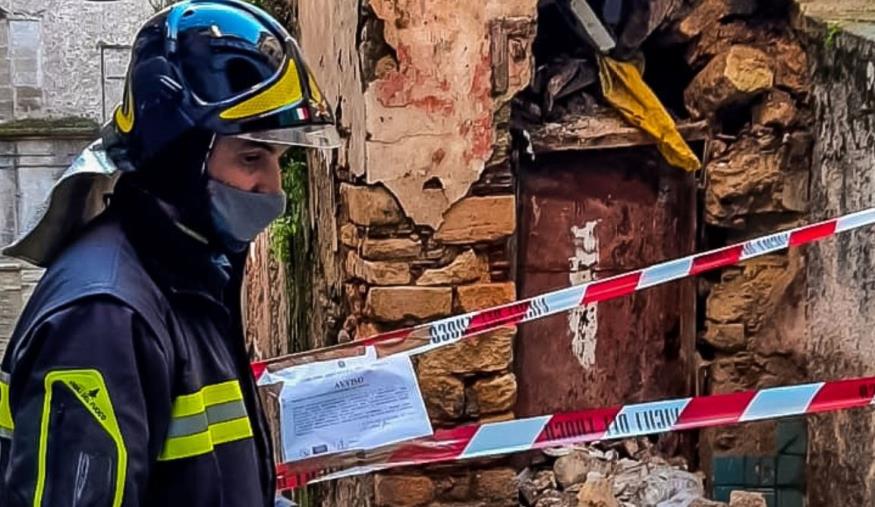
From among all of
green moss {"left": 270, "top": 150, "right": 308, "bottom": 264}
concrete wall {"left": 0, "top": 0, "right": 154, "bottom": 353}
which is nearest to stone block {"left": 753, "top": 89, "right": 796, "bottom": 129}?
green moss {"left": 270, "top": 150, "right": 308, "bottom": 264}

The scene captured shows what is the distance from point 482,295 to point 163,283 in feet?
7.51

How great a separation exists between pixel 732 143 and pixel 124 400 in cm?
310

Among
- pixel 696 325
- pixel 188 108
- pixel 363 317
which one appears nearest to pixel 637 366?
pixel 696 325

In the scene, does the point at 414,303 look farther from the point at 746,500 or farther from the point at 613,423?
the point at 746,500

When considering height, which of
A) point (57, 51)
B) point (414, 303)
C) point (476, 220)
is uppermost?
point (57, 51)

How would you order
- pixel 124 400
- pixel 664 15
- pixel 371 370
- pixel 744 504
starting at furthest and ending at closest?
pixel 664 15 < pixel 744 504 < pixel 371 370 < pixel 124 400

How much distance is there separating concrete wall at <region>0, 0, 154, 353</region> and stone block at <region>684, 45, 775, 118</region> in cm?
1264

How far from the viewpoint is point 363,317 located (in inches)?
164

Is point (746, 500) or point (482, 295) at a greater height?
point (482, 295)

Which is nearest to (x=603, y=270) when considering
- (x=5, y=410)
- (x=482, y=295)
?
(x=482, y=295)

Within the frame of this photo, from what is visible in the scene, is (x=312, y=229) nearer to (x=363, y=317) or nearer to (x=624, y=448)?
(x=363, y=317)

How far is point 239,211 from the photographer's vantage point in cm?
197

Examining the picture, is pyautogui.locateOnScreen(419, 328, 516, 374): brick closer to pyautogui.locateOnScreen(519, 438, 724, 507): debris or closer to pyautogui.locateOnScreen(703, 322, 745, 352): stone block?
pyautogui.locateOnScreen(519, 438, 724, 507): debris

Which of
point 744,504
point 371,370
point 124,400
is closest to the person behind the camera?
point 124,400
